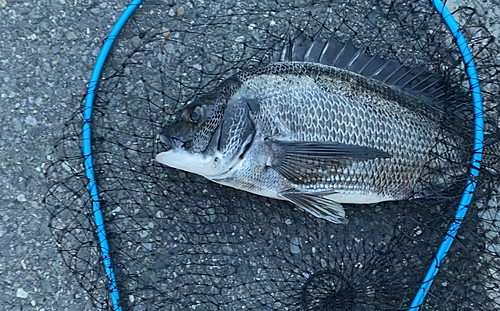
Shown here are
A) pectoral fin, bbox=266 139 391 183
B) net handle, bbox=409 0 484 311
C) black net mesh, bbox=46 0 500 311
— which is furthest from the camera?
black net mesh, bbox=46 0 500 311

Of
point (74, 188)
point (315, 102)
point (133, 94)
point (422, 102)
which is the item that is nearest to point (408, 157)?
point (422, 102)

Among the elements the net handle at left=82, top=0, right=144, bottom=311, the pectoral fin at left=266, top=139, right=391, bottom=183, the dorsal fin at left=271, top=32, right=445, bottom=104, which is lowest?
the net handle at left=82, top=0, right=144, bottom=311

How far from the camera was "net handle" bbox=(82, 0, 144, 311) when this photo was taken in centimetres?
231

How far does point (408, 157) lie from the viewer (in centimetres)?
222

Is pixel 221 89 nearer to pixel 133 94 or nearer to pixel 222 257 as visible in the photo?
pixel 133 94

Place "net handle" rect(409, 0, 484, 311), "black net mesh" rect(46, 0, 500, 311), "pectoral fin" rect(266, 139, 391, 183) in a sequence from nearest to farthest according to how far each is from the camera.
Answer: "pectoral fin" rect(266, 139, 391, 183)
"net handle" rect(409, 0, 484, 311)
"black net mesh" rect(46, 0, 500, 311)

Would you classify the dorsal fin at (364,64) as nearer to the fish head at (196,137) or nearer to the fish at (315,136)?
the fish at (315,136)

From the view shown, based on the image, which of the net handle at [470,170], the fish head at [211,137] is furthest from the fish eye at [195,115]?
the net handle at [470,170]

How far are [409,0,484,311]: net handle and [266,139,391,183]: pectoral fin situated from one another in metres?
0.45

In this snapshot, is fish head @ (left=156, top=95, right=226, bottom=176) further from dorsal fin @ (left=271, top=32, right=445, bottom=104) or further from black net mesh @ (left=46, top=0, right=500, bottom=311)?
dorsal fin @ (left=271, top=32, right=445, bottom=104)

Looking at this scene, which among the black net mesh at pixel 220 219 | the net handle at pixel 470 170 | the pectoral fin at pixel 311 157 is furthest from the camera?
the black net mesh at pixel 220 219

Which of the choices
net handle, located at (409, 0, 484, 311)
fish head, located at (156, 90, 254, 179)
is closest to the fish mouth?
fish head, located at (156, 90, 254, 179)

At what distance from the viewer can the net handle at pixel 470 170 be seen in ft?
7.48

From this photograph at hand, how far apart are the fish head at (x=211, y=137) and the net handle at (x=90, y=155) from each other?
436 mm
